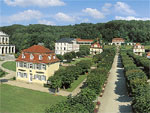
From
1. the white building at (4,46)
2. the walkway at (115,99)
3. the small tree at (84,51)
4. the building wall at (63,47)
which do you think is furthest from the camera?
the small tree at (84,51)

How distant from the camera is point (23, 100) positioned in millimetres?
25672

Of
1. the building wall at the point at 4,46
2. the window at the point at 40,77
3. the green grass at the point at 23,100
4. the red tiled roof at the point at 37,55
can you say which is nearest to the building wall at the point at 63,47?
the building wall at the point at 4,46

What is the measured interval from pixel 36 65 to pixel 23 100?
1158 centimetres

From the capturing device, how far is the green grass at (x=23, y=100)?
2212 cm

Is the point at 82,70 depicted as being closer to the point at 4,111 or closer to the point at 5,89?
the point at 5,89

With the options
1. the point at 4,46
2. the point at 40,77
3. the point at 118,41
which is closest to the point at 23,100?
the point at 40,77

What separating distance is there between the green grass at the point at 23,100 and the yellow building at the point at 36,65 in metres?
4.99

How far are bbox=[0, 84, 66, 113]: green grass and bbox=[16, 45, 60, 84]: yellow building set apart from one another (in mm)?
4987

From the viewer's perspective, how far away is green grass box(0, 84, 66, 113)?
22.1 meters

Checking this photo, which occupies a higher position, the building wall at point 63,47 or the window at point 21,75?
the building wall at point 63,47

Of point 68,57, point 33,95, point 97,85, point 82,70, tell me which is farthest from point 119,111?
point 68,57

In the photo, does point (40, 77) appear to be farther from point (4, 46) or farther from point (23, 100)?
point (4, 46)

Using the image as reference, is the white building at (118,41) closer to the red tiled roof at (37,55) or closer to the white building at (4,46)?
the white building at (4,46)

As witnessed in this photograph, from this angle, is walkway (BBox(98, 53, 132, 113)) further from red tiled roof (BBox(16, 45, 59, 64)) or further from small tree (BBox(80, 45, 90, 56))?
small tree (BBox(80, 45, 90, 56))
